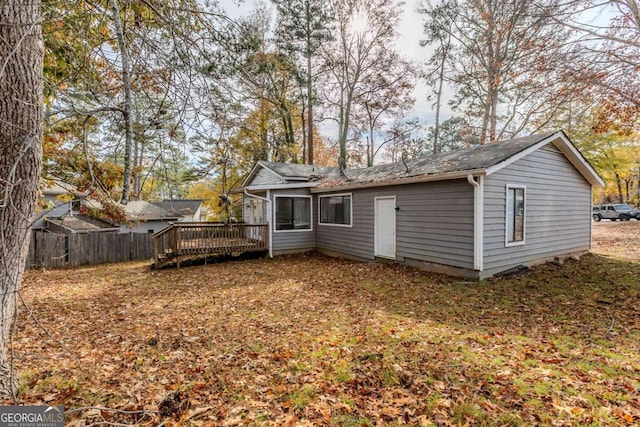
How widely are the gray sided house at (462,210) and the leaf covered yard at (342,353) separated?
112 centimetres

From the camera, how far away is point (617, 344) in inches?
151

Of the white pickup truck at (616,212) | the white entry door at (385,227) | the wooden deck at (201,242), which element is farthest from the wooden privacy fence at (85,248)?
the white pickup truck at (616,212)

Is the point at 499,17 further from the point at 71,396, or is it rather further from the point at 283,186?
the point at 71,396

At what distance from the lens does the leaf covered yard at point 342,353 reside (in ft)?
8.68

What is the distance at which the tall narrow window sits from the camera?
757 cm

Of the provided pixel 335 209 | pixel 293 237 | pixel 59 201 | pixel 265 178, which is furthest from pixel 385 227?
pixel 59 201

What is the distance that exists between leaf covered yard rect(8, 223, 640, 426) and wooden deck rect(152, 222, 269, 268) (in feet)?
8.46

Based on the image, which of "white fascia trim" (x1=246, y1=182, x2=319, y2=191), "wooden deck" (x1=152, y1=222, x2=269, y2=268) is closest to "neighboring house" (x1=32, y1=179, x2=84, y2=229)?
"wooden deck" (x1=152, y1=222, x2=269, y2=268)

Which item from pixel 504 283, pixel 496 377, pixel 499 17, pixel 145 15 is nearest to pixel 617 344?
pixel 496 377

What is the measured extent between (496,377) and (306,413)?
6.61ft

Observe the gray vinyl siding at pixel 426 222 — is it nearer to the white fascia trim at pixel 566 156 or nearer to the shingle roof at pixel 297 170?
the white fascia trim at pixel 566 156

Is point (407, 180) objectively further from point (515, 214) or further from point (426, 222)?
point (515, 214)

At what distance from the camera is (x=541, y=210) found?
8383 mm

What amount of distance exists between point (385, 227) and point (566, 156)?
5823mm
